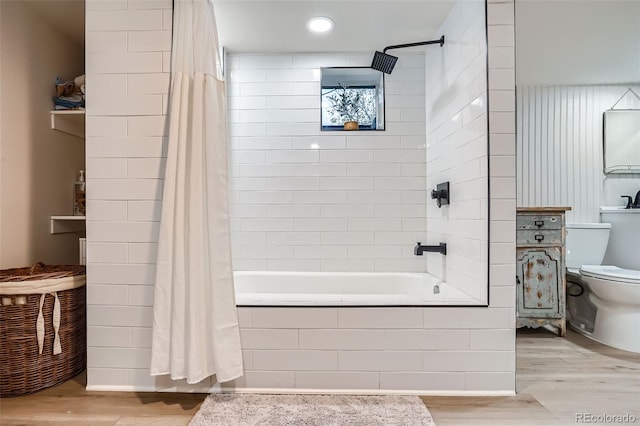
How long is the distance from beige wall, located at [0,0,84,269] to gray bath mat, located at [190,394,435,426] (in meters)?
1.52

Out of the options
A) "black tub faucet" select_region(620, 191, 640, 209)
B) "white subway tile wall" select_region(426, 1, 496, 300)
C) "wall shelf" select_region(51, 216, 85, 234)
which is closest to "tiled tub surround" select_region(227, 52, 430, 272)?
"white subway tile wall" select_region(426, 1, 496, 300)

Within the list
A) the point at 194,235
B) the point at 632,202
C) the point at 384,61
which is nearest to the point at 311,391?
the point at 194,235

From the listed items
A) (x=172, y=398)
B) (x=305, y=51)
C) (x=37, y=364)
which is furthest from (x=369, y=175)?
(x=37, y=364)

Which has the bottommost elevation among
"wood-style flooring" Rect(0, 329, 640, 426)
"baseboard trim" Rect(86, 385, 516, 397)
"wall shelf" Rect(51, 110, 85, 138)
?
"wood-style flooring" Rect(0, 329, 640, 426)

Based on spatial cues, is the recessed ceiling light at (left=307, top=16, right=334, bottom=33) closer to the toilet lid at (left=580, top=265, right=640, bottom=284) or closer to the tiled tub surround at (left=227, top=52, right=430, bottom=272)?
the tiled tub surround at (left=227, top=52, right=430, bottom=272)

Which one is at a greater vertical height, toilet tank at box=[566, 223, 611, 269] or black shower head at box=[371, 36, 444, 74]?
black shower head at box=[371, 36, 444, 74]

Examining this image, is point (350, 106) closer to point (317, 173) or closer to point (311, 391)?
point (317, 173)

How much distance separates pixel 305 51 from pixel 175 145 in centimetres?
149

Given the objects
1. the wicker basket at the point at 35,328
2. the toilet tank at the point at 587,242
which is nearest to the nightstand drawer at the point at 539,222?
the toilet tank at the point at 587,242

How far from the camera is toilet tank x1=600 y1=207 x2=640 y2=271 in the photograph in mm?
2783

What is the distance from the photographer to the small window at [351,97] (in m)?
2.73

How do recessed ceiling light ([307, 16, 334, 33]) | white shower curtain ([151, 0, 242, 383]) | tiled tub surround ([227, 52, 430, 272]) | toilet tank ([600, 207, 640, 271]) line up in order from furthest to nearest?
toilet tank ([600, 207, 640, 271])
tiled tub surround ([227, 52, 430, 272])
recessed ceiling light ([307, 16, 334, 33])
white shower curtain ([151, 0, 242, 383])

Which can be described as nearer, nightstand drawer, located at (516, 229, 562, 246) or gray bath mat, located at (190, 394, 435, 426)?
gray bath mat, located at (190, 394, 435, 426)

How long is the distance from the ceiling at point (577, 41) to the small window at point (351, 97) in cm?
104
